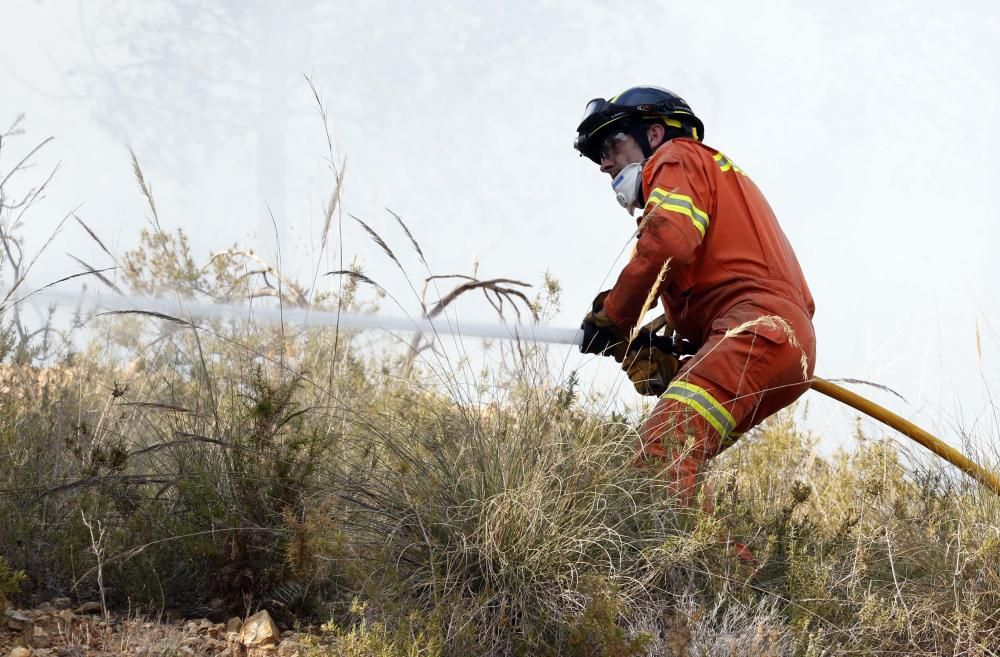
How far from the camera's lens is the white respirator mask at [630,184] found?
491 cm

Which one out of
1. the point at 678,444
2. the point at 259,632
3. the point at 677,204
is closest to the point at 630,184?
the point at 677,204

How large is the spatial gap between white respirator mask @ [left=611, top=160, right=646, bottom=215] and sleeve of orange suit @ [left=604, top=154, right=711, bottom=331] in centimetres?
28

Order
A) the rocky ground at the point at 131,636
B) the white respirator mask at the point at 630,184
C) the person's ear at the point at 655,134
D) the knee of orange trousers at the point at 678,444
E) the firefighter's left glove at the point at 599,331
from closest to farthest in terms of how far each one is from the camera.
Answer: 1. the rocky ground at the point at 131,636
2. the knee of orange trousers at the point at 678,444
3. the firefighter's left glove at the point at 599,331
4. the white respirator mask at the point at 630,184
5. the person's ear at the point at 655,134

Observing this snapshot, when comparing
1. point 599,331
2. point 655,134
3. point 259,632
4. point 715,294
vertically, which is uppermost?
point 655,134

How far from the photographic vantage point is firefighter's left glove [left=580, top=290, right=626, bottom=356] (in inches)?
181

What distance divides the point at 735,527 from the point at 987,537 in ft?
2.82

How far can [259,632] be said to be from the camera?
344cm

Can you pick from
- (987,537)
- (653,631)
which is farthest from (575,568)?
(987,537)

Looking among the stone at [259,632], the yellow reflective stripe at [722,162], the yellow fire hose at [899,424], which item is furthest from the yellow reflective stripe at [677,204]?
the stone at [259,632]

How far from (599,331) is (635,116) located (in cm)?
106

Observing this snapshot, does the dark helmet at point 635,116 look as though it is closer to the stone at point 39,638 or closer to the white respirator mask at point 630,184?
the white respirator mask at point 630,184

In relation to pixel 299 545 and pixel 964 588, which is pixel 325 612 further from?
pixel 964 588

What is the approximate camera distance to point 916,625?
12.1 ft

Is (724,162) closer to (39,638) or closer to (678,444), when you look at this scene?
(678,444)
